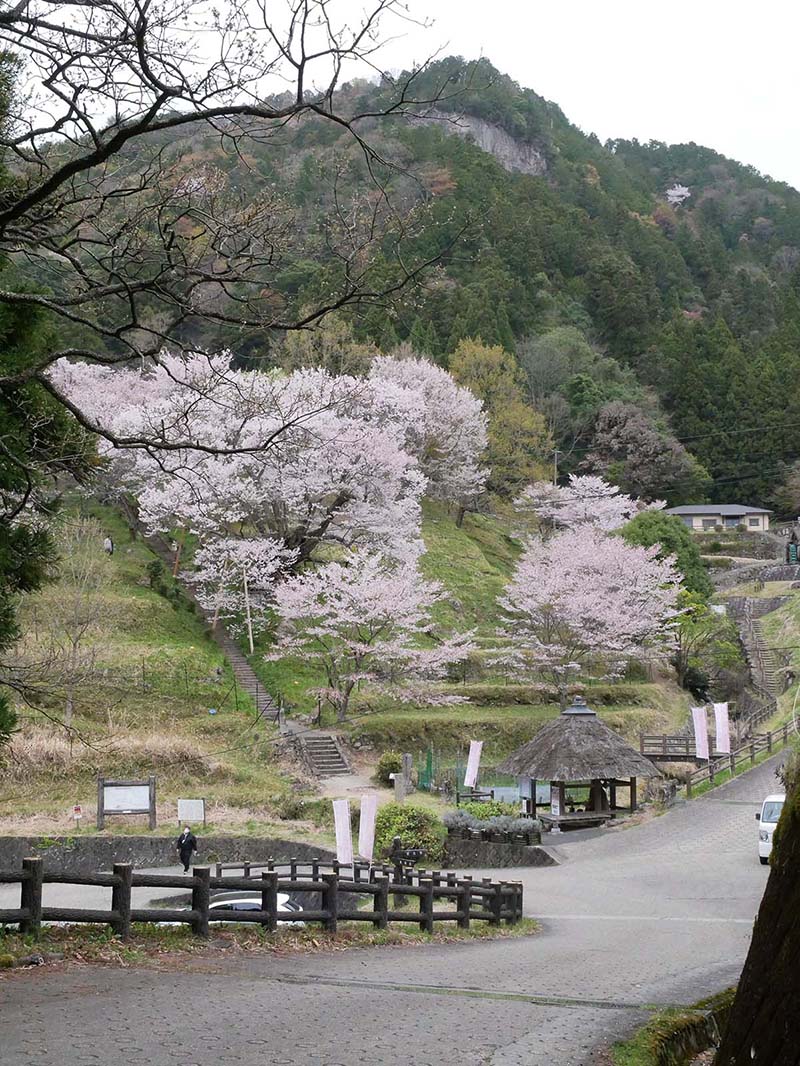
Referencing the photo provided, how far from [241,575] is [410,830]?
1352 centimetres

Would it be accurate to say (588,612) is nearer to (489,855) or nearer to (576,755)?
(576,755)

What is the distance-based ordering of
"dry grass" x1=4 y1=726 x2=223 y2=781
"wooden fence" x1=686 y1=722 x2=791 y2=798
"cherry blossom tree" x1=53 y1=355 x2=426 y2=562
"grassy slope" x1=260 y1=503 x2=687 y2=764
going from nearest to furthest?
"dry grass" x1=4 y1=726 x2=223 y2=781 < "wooden fence" x1=686 y1=722 x2=791 y2=798 < "grassy slope" x1=260 y1=503 x2=687 y2=764 < "cherry blossom tree" x1=53 y1=355 x2=426 y2=562

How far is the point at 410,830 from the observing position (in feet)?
66.4

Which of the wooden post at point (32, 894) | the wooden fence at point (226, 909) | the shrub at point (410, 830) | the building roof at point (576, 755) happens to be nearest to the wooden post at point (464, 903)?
the wooden fence at point (226, 909)

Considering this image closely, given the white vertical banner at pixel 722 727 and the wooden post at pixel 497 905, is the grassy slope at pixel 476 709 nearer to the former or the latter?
the white vertical banner at pixel 722 727

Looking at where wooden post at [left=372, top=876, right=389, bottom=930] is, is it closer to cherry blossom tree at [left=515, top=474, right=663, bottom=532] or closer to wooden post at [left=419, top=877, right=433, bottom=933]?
wooden post at [left=419, top=877, right=433, bottom=933]

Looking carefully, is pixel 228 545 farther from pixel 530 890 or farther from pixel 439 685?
pixel 530 890

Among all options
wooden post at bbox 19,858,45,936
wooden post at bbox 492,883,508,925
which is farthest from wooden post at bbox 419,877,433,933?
wooden post at bbox 19,858,45,936

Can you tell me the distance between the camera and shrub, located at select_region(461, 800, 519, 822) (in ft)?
69.6

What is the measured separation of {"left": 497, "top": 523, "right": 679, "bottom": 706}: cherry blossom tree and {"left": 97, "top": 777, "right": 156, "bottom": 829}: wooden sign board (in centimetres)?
1402

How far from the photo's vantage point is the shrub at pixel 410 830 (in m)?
19.9

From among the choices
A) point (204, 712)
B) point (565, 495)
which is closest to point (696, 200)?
point (565, 495)

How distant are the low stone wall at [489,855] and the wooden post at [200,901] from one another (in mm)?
11380

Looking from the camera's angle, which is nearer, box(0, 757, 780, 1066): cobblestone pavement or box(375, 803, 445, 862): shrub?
box(0, 757, 780, 1066): cobblestone pavement
